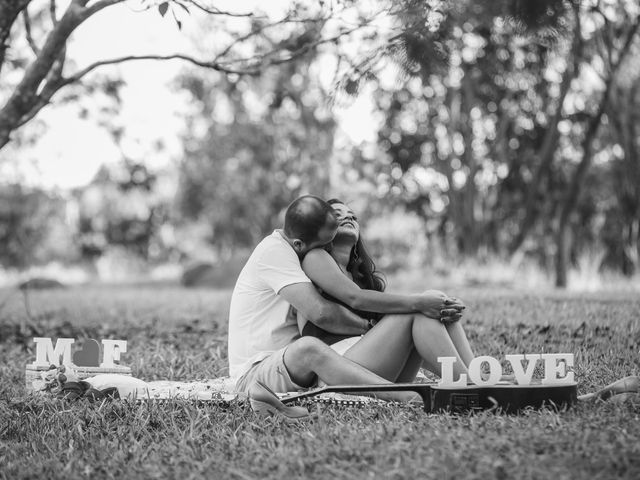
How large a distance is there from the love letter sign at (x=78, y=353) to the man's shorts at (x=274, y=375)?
37.6 inches

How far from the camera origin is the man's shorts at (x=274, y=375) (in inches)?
148

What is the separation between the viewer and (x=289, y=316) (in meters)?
4.02

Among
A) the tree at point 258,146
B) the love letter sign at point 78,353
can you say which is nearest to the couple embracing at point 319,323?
the love letter sign at point 78,353

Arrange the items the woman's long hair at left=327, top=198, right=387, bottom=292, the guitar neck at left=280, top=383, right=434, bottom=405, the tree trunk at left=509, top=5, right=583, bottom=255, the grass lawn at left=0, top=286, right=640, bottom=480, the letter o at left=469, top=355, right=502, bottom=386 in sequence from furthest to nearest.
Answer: the tree trunk at left=509, top=5, right=583, bottom=255 → the woman's long hair at left=327, top=198, right=387, bottom=292 → the guitar neck at left=280, top=383, right=434, bottom=405 → the letter o at left=469, top=355, right=502, bottom=386 → the grass lawn at left=0, top=286, right=640, bottom=480

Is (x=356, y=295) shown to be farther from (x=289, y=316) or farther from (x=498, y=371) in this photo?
(x=498, y=371)

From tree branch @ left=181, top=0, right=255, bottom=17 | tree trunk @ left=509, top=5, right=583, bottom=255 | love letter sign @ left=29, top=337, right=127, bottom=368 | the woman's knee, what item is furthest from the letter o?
tree trunk @ left=509, top=5, right=583, bottom=255

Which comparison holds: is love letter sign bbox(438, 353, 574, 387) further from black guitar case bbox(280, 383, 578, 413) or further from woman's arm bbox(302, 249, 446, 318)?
woman's arm bbox(302, 249, 446, 318)

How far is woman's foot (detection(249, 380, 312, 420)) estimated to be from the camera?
3.51 meters

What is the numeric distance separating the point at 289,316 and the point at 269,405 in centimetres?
58

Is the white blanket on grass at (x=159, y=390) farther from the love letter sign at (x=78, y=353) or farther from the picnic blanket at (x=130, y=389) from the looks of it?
the love letter sign at (x=78, y=353)

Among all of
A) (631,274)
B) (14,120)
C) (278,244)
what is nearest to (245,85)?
(631,274)

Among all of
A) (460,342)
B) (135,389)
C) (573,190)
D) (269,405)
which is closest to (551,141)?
(573,190)

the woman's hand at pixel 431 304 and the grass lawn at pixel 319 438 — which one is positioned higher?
the woman's hand at pixel 431 304

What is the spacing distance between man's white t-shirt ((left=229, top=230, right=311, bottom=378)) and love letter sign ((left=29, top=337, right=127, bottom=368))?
801 mm
